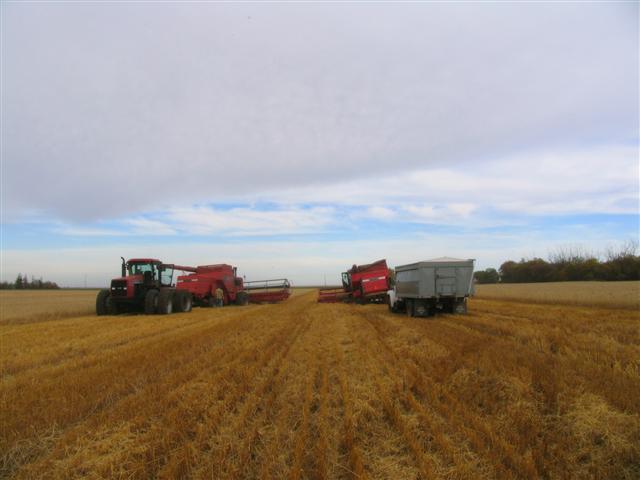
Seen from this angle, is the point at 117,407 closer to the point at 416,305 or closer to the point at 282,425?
the point at 282,425

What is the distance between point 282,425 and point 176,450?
1.14 m

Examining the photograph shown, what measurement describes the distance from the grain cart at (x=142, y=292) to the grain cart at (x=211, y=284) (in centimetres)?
244

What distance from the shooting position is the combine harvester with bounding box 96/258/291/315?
1872cm

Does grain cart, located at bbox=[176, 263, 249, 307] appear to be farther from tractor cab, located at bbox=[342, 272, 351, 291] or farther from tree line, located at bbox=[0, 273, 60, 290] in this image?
tree line, located at bbox=[0, 273, 60, 290]

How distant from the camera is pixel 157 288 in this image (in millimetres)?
20109

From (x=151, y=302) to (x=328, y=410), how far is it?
15.7 m

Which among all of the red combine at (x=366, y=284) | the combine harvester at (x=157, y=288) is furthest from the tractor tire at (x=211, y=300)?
the red combine at (x=366, y=284)

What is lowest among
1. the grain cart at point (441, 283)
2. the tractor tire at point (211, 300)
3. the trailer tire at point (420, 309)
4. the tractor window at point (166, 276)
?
the trailer tire at point (420, 309)

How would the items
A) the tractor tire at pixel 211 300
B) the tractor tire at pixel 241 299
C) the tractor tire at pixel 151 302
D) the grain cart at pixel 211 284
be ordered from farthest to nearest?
the tractor tire at pixel 241 299 < the tractor tire at pixel 211 300 < the grain cart at pixel 211 284 < the tractor tire at pixel 151 302

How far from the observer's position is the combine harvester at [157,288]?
1872cm

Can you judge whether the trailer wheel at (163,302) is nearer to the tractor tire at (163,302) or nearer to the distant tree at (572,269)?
the tractor tire at (163,302)

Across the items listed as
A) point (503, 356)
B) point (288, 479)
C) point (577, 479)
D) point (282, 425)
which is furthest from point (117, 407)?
point (503, 356)

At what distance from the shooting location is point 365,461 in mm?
3873

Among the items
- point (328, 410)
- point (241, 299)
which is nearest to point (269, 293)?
point (241, 299)
